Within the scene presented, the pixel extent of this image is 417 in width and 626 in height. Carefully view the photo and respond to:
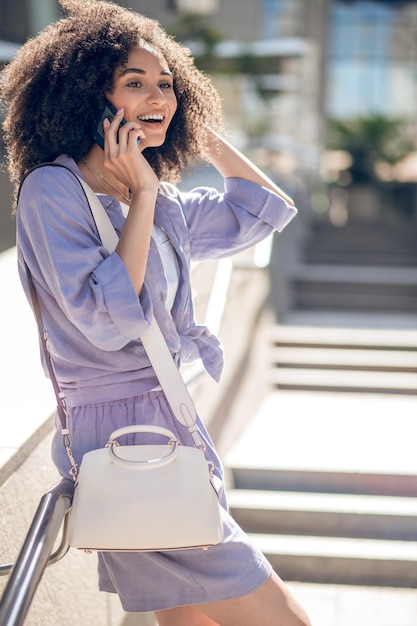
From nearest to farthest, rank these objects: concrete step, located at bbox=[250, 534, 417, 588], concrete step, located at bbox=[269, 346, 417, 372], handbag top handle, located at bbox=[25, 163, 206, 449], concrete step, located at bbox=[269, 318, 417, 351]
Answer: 1. handbag top handle, located at bbox=[25, 163, 206, 449]
2. concrete step, located at bbox=[250, 534, 417, 588]
3. concrete step, located at bbox=[269, 346, 417, 372]
4. concrete step, located at bbox=[269, 318, 417, 351]

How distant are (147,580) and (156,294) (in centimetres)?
62

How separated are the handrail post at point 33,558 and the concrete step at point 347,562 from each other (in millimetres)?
2643

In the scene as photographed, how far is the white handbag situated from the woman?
166 mm

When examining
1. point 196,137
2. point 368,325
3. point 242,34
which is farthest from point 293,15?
point 196,137

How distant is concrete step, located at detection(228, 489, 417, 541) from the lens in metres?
4.18

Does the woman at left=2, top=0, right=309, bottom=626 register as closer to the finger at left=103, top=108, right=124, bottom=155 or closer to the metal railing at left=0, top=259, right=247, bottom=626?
the finger at left=103, top=108, right=124, bottom=155

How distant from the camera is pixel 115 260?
1560 millimetres

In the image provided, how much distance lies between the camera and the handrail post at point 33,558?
128cm

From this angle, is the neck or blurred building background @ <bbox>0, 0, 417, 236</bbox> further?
blurred building background @ <bbox>0, 0, 417, 236</bbox>

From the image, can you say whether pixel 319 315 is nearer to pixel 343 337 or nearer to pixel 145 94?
pixel 343 337

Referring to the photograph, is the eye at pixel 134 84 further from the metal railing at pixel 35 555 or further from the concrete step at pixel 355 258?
the concrete step at pixel 355 258

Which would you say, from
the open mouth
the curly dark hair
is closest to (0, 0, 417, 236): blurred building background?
the curly dark hair

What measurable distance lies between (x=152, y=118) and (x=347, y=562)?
2.85 meters

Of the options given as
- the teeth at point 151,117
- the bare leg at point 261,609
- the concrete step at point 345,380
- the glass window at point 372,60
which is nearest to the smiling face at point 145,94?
the teeth at point 151,117
